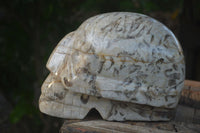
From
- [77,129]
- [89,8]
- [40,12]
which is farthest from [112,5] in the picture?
[77,129]

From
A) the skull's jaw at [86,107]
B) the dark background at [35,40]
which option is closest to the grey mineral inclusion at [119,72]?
the skull's jaw at [86,107]

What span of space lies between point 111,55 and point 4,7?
7.61ft

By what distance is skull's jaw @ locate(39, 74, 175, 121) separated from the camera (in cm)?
186

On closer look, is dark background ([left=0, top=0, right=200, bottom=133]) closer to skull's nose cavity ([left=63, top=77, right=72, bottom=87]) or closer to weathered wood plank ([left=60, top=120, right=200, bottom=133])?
skull's nose cavity ([left=63, top=77, right=72, bottom=87])

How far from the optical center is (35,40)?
3465mm

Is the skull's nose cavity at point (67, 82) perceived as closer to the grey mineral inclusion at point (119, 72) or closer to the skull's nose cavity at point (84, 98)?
the grey mineral inclusion at point (119, 72)

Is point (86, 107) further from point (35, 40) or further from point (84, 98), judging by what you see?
point (35, 40)

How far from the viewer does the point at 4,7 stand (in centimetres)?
348

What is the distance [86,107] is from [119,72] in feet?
1.17

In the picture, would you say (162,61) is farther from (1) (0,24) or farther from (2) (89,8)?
(1) (0,24)

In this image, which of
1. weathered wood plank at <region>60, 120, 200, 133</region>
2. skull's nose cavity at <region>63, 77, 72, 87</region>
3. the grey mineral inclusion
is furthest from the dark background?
weathered wood plank at <region>60, 120, 200, 133</region>

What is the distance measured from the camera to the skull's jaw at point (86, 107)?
186cm

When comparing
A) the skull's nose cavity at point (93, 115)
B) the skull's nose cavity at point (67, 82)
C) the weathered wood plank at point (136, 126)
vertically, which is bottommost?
the weathered wood plank at point (136, 126)

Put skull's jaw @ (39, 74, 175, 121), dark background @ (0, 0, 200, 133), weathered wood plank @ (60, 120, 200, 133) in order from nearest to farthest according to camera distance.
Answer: weathered wood plank @ (60, 120, 200, 133) → skull's jaw @ (39, 74, 175, 121) → dark background @ (0, 0, 200, 133)
